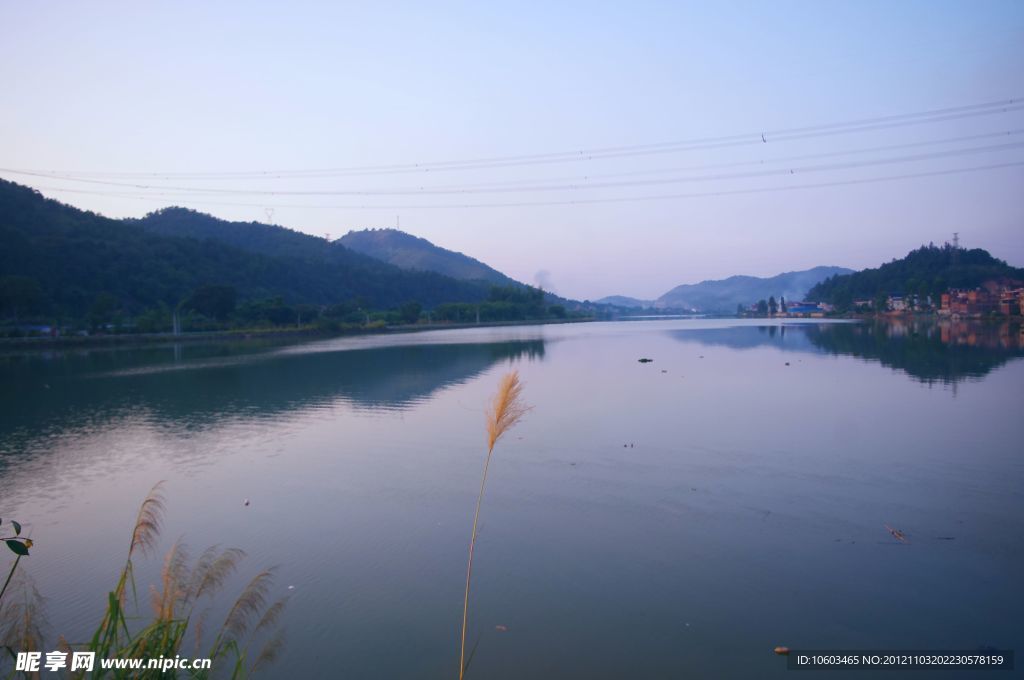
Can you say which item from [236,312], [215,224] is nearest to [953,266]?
[236,312]

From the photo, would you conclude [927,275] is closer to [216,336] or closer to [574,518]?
[216,336]

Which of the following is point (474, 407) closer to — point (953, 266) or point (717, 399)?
point (717, 399)

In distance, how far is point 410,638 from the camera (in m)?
4.65

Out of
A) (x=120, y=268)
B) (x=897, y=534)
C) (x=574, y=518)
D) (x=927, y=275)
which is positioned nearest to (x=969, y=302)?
(x=927, y=275)

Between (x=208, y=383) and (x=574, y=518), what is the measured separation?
17162 mm

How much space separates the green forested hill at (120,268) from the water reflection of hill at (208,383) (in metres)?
20.9

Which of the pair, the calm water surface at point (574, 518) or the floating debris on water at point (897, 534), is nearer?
the calm water surface at point (574, 518)

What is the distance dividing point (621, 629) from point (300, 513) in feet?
14.4

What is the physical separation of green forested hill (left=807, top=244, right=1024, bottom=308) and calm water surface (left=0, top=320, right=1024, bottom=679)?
3183 inches

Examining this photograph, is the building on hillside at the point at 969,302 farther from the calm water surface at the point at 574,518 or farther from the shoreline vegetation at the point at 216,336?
the calm water surface at the point at 574,518

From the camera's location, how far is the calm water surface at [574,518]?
4598 millimetres

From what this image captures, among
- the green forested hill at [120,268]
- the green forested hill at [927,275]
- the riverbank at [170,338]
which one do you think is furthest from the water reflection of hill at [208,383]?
the green forested hill at [927,275]

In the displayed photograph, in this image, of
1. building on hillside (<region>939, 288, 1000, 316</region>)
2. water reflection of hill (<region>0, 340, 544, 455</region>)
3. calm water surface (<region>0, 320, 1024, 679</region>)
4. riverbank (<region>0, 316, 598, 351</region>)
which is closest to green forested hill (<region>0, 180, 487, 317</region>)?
riverbank (<region>0, 316, 598, 351</region>)

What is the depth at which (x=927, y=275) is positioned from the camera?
95.0 metres
